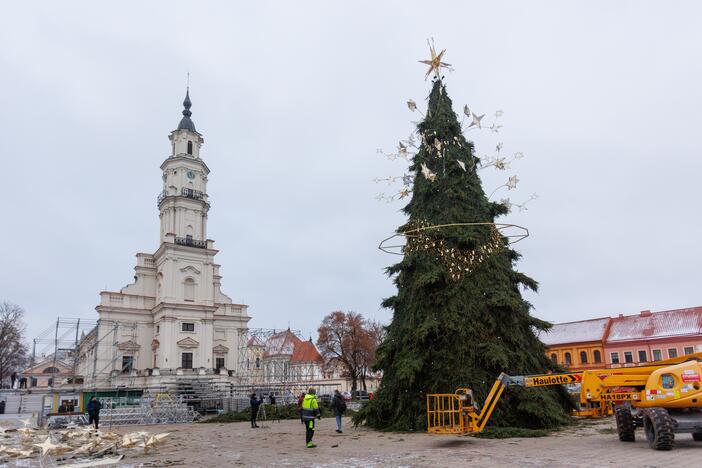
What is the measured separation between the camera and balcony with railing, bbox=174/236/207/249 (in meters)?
51.3

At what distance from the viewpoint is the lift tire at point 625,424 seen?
42.7 feet

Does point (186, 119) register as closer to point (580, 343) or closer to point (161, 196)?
point (161, 196)

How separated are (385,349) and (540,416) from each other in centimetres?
568

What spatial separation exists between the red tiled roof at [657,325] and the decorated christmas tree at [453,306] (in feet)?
119

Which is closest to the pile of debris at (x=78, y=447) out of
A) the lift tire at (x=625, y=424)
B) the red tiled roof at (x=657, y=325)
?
the lift tire at (x=625, y=424)

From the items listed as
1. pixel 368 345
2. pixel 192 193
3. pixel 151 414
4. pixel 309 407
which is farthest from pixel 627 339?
pixel 192 193

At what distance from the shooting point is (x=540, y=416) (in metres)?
16.0

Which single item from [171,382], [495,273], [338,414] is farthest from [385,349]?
[171,382]

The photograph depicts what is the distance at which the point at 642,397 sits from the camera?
12.4m

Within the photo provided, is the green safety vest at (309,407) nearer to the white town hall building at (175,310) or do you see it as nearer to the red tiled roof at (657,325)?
the white town hall building at (175,310)

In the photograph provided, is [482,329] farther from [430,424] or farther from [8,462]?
[8,462]

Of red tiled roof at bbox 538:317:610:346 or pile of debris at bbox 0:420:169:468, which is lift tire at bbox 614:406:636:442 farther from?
red tiled roof at bbox 538:317:610:346

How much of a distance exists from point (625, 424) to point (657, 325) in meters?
43.2

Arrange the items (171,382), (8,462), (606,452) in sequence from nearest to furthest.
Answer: (606,452), (8,462), (171,382)
